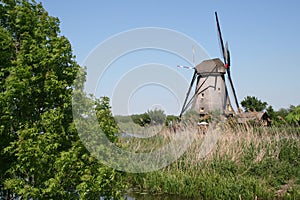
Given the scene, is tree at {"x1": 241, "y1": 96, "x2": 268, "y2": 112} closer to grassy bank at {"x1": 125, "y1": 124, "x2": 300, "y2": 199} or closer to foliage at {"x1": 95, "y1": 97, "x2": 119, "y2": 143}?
grassy bank at {"x1": 125, "y1": 124, "x2": 300, "y2": 199}

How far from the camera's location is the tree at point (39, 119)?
15.3 feet

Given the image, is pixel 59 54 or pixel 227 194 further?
pixel 227 194

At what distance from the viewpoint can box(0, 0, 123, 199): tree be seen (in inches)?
183

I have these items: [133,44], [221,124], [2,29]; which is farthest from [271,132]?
[2,29]

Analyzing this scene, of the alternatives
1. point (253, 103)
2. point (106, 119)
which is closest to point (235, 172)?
point (106, 119)

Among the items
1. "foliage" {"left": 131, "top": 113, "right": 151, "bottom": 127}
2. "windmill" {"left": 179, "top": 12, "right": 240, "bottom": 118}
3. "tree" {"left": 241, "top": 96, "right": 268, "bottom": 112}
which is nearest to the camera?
"foliage" {"left": 131, "top": 113, "right": 151, "bottom": 127}

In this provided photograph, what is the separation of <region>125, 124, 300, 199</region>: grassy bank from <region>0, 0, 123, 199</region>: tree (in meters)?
3.73

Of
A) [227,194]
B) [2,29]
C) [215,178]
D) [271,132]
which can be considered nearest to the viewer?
[2,29]

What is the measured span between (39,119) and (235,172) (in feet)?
20.8

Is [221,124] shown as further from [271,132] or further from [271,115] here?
[271,115]

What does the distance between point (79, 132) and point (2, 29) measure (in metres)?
1.66

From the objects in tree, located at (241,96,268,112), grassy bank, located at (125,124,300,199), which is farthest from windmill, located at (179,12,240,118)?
grassy bank, located at (125,124,300,199)

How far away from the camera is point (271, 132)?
12.6 meters

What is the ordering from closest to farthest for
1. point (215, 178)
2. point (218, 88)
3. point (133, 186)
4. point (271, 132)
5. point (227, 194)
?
point (227, 194) → point (215, 178) → point (133, 186) → point (271, 132) → point (218, 88)
